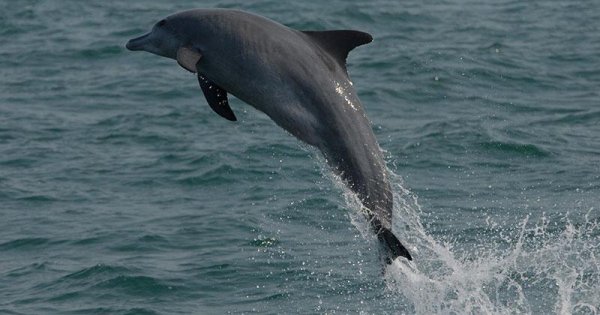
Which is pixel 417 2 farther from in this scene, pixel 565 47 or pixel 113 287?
pixel 113 287

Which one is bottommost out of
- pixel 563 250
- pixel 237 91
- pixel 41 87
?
pixel 41 87

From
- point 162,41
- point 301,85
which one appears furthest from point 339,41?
point 162,41

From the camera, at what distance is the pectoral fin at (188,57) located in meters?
8.02

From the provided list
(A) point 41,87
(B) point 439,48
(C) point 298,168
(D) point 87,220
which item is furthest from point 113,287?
(B) point 439,48

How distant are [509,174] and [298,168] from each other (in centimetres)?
240

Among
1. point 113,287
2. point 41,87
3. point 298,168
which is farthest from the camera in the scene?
point 41,87

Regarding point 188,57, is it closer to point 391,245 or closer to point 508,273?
point 391,245

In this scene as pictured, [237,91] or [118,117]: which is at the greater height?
[237,91]

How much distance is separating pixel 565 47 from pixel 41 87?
819 cm

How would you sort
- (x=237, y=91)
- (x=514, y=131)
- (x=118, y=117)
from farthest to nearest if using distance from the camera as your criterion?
(x=118, y=117) < (x=514, y=131) < (x=237, y=91)

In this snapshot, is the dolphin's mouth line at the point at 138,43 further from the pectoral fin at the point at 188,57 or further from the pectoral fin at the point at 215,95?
the pectoral fin at the point at 215,95

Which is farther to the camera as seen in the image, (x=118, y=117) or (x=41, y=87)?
(x=41, y=87)

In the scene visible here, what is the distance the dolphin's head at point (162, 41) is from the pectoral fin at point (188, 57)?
0.15 m

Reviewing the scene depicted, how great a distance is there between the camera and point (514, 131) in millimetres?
16891
